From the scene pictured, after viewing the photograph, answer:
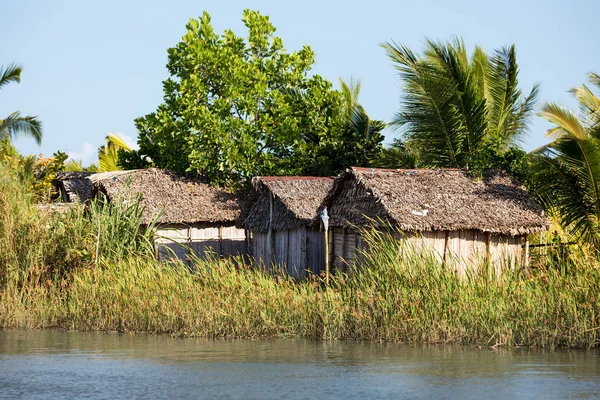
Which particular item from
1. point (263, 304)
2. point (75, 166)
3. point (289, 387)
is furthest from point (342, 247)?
point (75, 166)

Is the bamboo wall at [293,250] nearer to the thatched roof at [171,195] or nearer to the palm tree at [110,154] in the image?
the thatched roof at [171,195]

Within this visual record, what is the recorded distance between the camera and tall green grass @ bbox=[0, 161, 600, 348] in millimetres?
12562

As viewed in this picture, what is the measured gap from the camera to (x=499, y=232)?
17938 mm

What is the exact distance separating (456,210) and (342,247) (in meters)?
2.39

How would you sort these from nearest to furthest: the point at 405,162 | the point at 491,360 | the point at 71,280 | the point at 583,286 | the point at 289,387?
the point at 289,387
the point at 491,360
the point at 583,286
the point at 71,280
the point at 405,162

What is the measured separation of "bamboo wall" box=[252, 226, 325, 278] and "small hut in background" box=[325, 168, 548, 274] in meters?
1.18

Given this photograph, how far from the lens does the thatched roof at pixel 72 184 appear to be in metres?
30.7

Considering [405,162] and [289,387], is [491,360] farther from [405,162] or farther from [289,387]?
[405,162]

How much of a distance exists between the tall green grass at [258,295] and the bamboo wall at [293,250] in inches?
148

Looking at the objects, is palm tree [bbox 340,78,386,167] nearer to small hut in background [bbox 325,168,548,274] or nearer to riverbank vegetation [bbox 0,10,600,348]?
riverbank vegetation [bbox 0,10,600,348]

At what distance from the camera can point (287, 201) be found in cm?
2111

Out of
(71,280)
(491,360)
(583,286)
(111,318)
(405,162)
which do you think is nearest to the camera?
(491,360)

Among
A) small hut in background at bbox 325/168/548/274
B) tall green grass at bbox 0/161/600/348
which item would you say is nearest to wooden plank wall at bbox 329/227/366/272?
small hut in background at bbox 325/168/548/274

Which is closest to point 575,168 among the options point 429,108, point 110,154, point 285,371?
point 429,108
